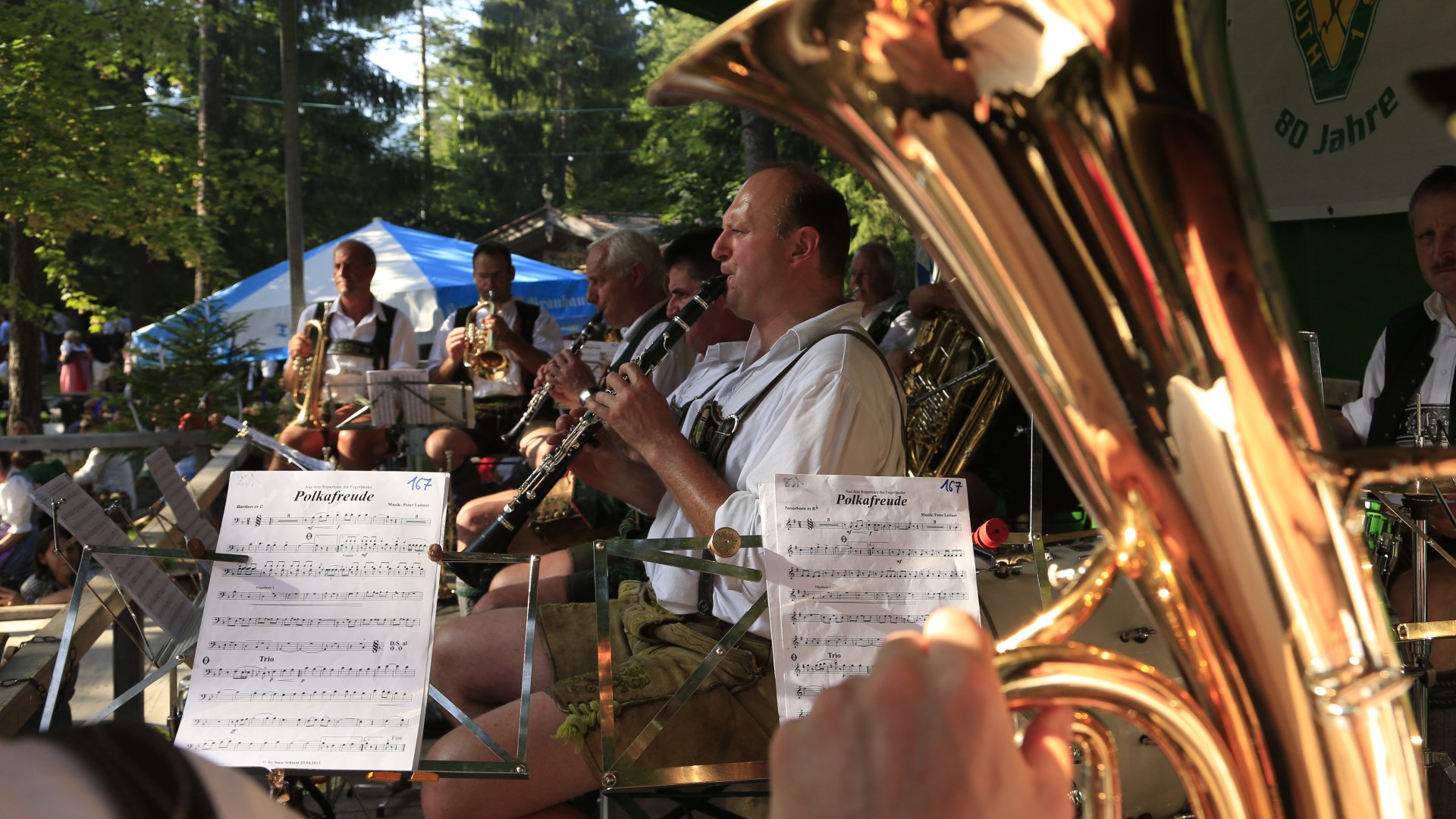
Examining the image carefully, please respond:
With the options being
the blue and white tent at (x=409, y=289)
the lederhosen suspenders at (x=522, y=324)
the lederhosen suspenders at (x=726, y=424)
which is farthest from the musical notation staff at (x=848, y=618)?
the blue and white tent at (x=409, y=289)

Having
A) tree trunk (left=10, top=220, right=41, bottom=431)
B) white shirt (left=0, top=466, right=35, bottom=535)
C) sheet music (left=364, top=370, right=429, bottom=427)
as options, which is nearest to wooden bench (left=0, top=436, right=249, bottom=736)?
sheet music (left=364, top=370, right=429, bottom=427)

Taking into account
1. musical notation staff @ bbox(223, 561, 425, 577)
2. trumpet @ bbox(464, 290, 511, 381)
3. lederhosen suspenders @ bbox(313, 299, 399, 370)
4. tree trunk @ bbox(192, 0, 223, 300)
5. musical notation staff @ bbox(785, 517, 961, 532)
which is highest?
tree trunk @ bbox(192, 0, 223, 300)

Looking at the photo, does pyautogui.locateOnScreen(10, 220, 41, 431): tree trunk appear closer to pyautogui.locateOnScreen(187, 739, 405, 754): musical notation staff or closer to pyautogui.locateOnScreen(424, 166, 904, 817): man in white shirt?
pyautogui.locateOnScreen(424, 166, 904, 817): man in white shirt

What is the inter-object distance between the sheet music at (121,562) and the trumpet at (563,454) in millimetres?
779

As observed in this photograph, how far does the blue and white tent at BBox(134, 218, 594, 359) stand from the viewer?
36.9ft

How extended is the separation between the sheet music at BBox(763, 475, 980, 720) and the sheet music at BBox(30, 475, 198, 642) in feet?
3.61

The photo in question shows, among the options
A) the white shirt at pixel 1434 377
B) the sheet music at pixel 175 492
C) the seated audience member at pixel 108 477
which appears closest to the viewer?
the sheet music at pixel 175 492

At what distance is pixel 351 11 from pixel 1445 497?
2351 centimetres

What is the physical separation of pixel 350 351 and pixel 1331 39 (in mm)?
4810

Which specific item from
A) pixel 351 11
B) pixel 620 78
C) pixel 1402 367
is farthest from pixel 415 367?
pixel 620 78

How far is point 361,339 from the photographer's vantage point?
6.11 meters

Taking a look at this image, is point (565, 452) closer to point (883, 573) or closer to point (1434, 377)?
point (883, 573)

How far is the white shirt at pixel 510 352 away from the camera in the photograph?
19.2 ft

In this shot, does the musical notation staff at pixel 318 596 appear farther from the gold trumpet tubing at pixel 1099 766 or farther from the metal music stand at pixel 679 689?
the gold trumpet tubing at pixel 1099 766
